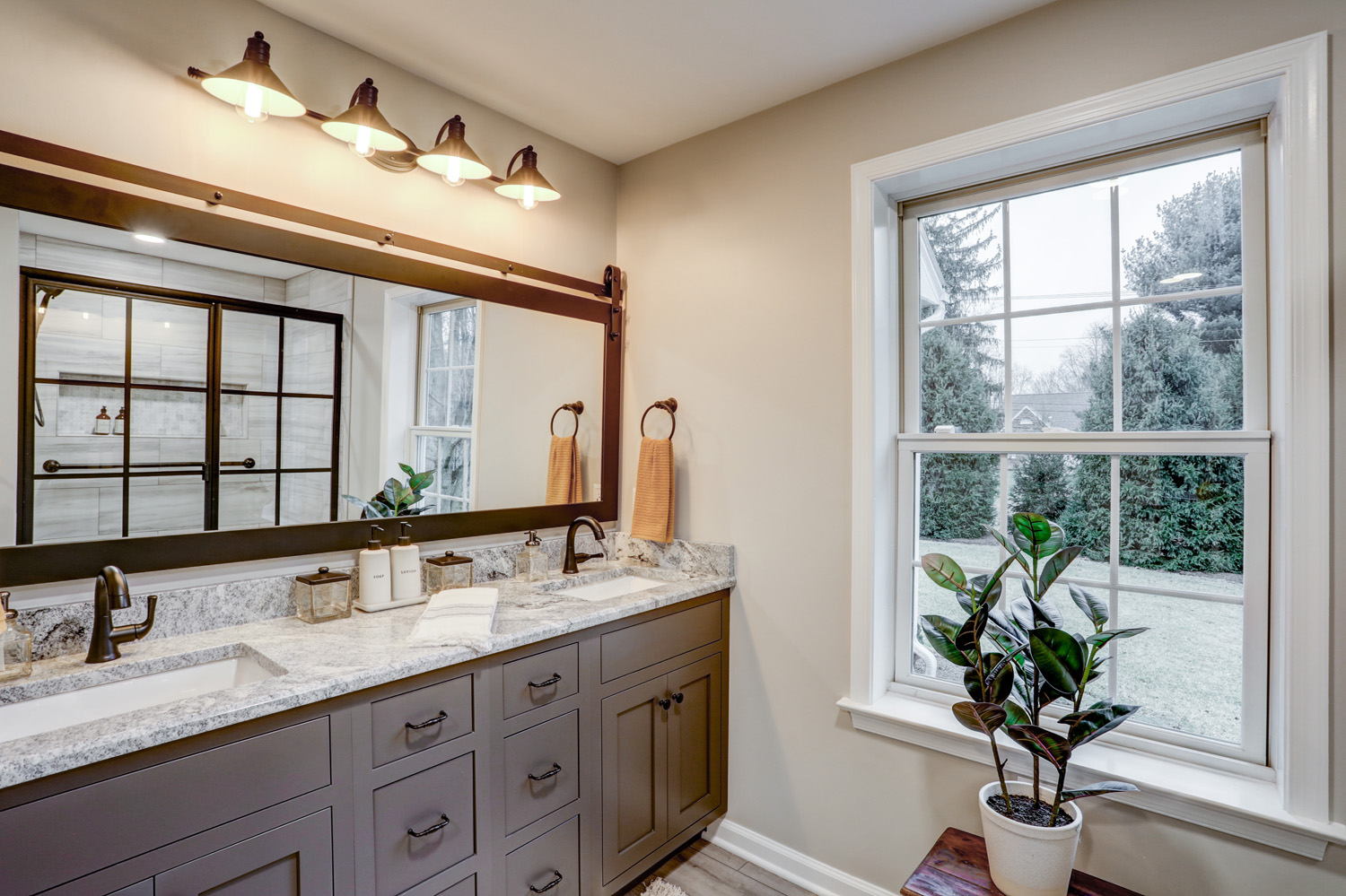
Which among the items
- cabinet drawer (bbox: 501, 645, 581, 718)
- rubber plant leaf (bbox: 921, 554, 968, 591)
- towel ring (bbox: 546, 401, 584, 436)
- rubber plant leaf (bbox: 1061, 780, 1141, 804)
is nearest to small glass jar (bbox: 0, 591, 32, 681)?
cabinet drawer (bbox: 501, 645, 581, 718)

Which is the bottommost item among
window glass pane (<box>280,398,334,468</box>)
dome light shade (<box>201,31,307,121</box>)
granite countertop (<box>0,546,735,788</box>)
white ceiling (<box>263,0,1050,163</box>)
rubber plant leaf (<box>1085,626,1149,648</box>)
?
granite countertop (<box>0,546,735,788</box>)

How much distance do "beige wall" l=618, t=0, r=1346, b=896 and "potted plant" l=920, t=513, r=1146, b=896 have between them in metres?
0.26

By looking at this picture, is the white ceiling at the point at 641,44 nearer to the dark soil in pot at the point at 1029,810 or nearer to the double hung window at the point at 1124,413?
the double hung window at the point at 1124,413

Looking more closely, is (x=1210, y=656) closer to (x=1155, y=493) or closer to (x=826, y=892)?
(x=1155, y=493)

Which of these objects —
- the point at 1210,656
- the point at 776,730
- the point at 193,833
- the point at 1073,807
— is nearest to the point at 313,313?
the point at 193,833

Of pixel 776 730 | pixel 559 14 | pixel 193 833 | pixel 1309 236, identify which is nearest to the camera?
pixel 193 833

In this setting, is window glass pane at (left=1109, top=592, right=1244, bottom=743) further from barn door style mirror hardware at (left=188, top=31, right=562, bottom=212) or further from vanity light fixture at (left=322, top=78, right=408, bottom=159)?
vanity light fixture at (left=322, top=78, right=408, bottom=159)

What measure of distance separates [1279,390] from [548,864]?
2136 mm

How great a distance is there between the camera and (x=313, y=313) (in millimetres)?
1829

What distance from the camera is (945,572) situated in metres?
1.64

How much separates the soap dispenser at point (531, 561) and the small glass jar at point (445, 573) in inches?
9.6

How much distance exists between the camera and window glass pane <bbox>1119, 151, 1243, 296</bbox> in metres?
1.64

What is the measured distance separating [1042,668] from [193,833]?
5.62ft

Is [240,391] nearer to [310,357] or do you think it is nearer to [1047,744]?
[310,357]
